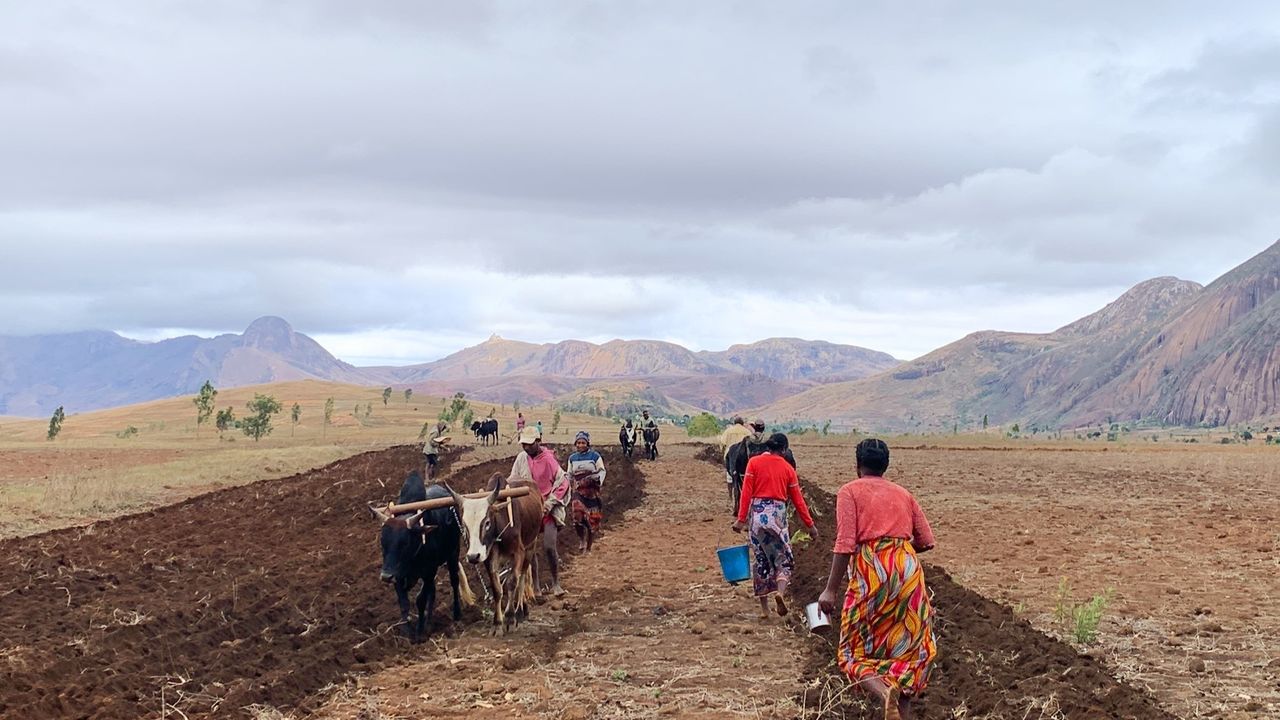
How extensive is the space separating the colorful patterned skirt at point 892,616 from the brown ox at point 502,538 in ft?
16.1

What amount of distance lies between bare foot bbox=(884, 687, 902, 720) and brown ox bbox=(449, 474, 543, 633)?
5134 millimetres

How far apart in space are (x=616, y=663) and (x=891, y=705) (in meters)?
3.90

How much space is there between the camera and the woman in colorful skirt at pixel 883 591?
6953 mm

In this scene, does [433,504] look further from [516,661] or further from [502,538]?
[516,661]

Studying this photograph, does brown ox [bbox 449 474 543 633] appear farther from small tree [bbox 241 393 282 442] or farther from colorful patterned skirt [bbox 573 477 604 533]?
small tree [bbox 241 393 282 442]

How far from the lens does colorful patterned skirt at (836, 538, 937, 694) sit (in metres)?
6.95

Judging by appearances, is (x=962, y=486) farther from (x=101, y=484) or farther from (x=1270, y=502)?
(x=101, y=484)

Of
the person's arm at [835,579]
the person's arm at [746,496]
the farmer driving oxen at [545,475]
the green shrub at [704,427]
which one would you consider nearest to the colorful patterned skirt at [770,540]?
the person's arm at [746,496]

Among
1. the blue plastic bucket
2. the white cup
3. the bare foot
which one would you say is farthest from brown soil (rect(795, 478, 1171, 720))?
the bare foot

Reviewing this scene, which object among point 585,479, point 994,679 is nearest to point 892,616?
point 994,679

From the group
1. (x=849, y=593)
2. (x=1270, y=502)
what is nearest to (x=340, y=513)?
(x=849, y=593)

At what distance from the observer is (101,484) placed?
31.4m

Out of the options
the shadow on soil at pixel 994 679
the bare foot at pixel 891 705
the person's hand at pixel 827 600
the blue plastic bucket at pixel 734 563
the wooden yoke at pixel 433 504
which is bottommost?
the shadow on soil at pixel 994 679

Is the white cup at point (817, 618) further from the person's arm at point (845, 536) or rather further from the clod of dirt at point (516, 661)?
the clod of dirt at point (516, 661)
